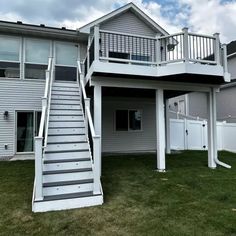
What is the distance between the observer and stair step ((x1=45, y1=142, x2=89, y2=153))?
19.2 ft

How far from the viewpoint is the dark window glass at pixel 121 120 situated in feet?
39.8

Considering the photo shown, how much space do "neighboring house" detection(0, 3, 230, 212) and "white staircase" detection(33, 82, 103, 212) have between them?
0.02m

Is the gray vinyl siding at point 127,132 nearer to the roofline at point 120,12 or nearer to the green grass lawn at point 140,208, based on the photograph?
the roofline at point 120,12

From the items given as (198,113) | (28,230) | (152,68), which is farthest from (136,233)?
(198,113)

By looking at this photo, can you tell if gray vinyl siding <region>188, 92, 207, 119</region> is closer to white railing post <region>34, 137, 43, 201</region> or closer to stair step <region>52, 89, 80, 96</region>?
stair step <region>52, 89, 80, 96</region>

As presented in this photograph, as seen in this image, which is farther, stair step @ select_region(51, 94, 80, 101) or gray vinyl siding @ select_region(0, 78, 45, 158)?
gray vinyl siding @ select_region(0, 78, 45, 158)

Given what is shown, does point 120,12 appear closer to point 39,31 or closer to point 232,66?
point 39,31

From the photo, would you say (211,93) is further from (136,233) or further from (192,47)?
(136,233)

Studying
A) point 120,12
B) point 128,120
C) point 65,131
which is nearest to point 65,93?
point 65,131

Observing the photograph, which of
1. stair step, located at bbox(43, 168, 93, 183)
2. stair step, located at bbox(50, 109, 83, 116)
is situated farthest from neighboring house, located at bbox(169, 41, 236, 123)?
stair step, located at bbox(43, 168, 93, 183)

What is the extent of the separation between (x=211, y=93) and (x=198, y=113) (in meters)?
10.7

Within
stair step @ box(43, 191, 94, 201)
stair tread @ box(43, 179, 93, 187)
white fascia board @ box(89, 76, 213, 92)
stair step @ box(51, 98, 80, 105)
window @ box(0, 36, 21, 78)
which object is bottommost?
stair step @ box(43, 191, 94, 201)

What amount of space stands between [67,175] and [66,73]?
6.77 metres

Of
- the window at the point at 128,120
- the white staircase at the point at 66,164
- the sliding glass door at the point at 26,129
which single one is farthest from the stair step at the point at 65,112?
the window at the point at 128,120
